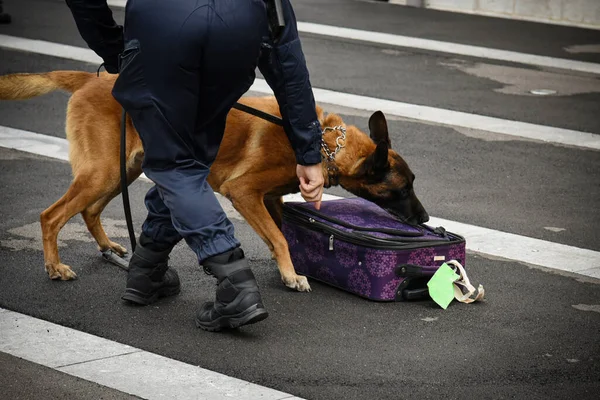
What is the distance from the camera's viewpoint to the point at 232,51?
174 inches

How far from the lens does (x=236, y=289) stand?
4695 millimetres

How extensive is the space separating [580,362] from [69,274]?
8.52ft

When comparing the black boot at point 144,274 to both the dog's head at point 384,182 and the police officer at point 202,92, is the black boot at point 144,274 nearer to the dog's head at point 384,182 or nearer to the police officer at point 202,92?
the police officer at point 202,92

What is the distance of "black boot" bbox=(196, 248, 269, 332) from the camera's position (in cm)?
466

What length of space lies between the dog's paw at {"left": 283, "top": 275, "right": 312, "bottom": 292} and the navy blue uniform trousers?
93cm

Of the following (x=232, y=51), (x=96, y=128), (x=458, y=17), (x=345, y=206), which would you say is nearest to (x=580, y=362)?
(x=345, y=206)

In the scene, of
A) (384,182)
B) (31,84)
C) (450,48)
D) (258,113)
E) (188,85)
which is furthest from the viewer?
(450,48)

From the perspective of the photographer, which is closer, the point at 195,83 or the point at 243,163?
the point at 195,83

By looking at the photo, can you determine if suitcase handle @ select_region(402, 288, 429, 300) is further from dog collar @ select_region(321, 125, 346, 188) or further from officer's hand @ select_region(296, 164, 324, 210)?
officer's hand @ select_region(296, 164, 324, 210)

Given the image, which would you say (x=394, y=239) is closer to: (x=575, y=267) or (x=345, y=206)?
(x=345, y=206)

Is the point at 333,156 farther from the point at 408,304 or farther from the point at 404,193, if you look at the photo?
the point at 408,304

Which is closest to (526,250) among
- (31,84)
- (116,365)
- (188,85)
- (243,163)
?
(243,163)

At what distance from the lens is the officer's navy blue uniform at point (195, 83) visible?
438 cm

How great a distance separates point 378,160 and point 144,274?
128cm
